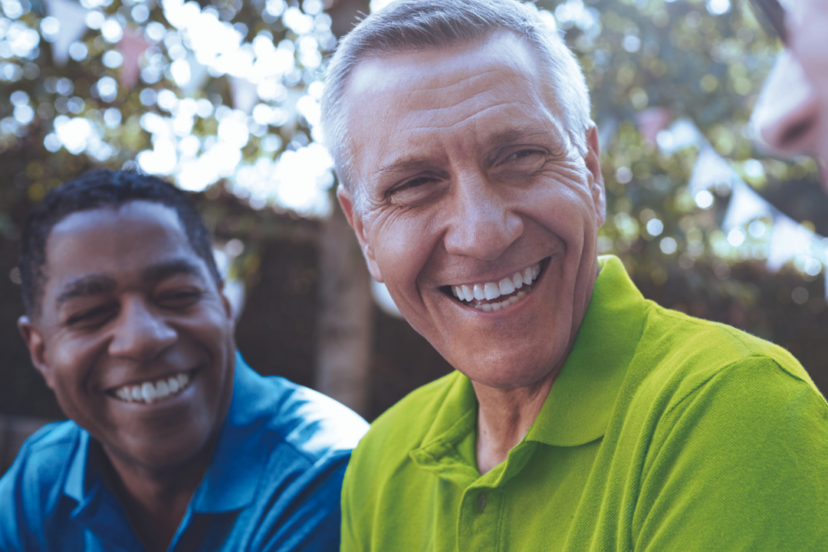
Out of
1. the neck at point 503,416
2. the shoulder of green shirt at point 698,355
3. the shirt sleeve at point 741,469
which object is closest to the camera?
the shirt sleeve at point 741,469

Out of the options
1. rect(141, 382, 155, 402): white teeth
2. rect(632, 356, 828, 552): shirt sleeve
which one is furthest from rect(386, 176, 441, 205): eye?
rect(141, 382, 155, 402): white teeth

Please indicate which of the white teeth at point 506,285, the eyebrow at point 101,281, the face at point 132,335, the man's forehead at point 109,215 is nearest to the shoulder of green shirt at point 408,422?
the white teeth at point 506,285

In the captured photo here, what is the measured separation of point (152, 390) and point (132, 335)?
0.59ft

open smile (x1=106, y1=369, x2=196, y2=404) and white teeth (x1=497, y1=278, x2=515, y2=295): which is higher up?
white teeth (x1=497, y1=278, x2=515, y2=295)

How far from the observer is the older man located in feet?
3.36

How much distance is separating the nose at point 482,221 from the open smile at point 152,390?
3.71ft

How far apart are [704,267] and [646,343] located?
507cm

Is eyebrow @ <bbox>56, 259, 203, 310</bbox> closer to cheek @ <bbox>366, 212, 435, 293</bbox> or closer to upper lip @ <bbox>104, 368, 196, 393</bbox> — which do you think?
upper lip @ <bbox>104, 368, 196, 393</bbox>

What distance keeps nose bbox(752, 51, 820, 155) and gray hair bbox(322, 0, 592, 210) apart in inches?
32.8

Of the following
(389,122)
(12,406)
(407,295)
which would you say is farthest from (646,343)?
(12,406)

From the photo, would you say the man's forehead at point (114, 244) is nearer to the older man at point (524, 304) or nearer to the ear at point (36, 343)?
the ear at point (36, 343)

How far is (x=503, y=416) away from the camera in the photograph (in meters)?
1.45

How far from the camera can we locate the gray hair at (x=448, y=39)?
128 centimetres

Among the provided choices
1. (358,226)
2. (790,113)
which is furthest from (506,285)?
(790,113)
